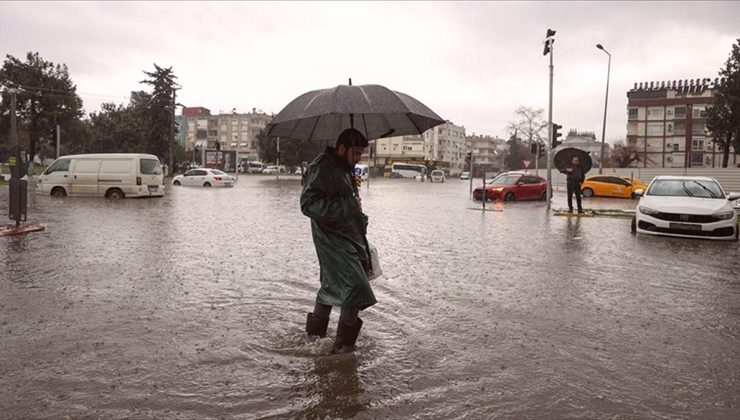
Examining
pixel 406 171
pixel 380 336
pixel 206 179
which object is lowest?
pixel 380 336

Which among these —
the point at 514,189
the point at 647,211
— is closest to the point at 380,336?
the point at 647,211

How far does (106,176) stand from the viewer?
73.2 ft

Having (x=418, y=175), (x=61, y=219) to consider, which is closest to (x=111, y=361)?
(x=61, y=219)

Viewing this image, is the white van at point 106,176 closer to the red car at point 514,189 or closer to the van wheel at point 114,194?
the van wheel at point 114,194

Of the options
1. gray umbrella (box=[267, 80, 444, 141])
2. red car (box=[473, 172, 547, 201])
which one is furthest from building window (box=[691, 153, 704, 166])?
gray umbrella (box=[267, 80, 444, 141])

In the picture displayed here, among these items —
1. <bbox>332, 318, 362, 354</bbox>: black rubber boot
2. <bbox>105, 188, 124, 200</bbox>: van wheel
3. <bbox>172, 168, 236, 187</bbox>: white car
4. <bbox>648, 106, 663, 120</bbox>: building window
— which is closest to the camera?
<bbox>332, 318, 362, 354</bbox>: black rubber boot

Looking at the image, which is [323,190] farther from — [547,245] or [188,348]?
[547,245]

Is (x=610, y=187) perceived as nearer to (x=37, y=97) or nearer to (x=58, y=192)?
(x=58, y=192)

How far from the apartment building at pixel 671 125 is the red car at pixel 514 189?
6626 centimetres

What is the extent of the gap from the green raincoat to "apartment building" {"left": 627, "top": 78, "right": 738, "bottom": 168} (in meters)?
92.2

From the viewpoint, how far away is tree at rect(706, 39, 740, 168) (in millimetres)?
48588

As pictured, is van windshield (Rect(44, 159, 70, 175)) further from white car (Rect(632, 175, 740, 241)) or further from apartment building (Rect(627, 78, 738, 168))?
apartment building (Rect(627, 78, 738, 168))

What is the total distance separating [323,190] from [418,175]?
81888mm

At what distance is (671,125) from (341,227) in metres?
101
